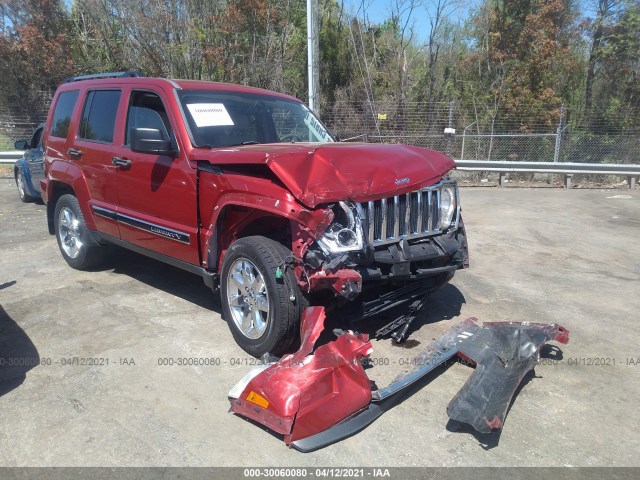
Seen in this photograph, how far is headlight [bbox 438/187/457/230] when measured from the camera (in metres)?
4.50

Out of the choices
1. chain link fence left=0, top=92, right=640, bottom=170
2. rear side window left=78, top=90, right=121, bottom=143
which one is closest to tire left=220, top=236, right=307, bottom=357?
rear side window left=78, top=90, right=121, bottom=143

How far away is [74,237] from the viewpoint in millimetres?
6309

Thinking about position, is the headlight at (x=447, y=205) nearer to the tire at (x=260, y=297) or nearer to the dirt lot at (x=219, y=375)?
the dirt lot at (x=219, y=375)

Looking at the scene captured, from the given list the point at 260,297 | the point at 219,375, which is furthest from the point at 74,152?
the point at 219,375

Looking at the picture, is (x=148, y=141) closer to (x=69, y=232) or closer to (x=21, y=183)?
(x=69, y=232)

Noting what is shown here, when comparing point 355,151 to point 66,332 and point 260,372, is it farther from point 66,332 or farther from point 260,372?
point 66,332

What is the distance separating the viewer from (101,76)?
6148mm

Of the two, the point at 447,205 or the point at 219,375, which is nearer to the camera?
the point at 219,375

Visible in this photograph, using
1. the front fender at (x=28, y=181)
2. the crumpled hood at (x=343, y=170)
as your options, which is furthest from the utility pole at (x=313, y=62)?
the crumpled hood at (x=343, y=170)

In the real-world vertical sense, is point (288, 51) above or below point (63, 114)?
above

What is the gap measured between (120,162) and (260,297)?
2215 millimetres

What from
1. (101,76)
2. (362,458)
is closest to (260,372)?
(362,458)

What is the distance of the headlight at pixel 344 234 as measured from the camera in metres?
3.67

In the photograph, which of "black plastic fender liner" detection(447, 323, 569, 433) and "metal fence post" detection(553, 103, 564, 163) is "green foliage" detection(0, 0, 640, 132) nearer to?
"metal fence post" detection(553, 103, 564, 163)
